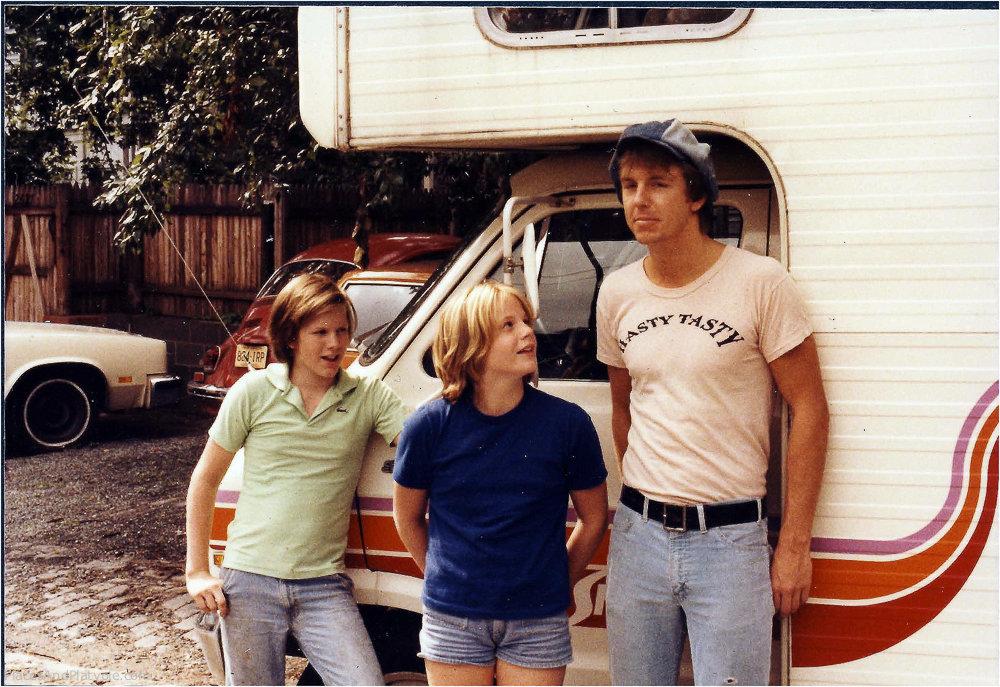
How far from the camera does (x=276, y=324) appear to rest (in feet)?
9.36

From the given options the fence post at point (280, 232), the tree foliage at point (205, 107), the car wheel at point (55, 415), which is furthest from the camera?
the fence post at point (280, 232)

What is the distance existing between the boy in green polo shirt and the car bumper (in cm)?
569

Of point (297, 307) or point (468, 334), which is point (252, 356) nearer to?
point (297, 307)

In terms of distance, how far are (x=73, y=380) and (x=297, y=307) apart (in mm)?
5995

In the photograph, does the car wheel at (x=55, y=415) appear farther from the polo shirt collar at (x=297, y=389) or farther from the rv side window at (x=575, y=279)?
the rv side window at (x=575, y=279)

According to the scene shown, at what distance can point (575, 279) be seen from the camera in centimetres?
310

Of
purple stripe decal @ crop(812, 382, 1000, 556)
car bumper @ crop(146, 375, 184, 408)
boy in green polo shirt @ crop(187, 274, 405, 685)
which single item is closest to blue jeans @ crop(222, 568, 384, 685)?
boy in green polo shirt @ crop(187, 274, 405, 685)

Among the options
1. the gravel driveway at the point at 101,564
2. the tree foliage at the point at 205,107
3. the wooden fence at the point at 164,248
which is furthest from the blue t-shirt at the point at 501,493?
the wooden fence at the point at 164,248

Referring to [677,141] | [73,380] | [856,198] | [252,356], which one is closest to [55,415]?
[73,380]

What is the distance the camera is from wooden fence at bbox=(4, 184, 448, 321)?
11.5 metres

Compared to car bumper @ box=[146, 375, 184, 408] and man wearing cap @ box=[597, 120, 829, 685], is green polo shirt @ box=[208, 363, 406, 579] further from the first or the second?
car bumper @ box=[146, 375, 184, 408]

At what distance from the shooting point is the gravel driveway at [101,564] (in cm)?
448

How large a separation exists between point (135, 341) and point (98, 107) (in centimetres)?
201

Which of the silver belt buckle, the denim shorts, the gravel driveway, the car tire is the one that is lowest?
the gravel driveway
